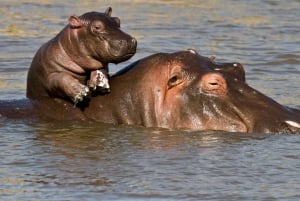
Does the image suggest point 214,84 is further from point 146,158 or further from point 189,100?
point 146,158

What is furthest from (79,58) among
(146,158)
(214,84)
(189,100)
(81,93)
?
(146,158)

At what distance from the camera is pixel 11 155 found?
812 centimetres

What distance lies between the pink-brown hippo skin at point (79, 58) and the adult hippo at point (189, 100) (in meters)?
0.22

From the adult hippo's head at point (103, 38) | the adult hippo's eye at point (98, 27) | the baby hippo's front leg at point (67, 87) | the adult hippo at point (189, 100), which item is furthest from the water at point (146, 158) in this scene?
the adult hippo's eye at point (98, 27)

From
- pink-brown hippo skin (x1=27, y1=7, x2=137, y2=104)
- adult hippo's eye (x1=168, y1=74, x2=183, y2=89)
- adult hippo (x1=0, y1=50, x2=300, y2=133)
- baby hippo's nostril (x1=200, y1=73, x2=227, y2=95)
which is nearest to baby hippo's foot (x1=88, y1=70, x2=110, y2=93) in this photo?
pink-brown hippo skin (x1=27, y1=7, x2=137, y2=104)

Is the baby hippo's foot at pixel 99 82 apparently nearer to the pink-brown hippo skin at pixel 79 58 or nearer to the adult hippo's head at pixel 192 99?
the pink-brown hippo skin at pixel 79 58

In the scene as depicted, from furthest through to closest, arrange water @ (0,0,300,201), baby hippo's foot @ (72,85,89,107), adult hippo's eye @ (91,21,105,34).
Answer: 1. adult hippo's eye @ (91,21,105,34)
2. baby hippo's foot @ (72,85,89,107)
3. water @ (0,0,300,201)

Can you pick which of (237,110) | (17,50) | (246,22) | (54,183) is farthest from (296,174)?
(246,22)

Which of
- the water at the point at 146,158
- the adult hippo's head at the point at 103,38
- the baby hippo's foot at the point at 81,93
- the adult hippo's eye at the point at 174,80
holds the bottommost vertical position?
the water at the point at 146,158

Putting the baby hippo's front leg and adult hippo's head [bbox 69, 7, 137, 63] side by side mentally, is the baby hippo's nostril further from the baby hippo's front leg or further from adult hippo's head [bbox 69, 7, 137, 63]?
the baby hippo's front leg

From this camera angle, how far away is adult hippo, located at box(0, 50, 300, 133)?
8.51 m

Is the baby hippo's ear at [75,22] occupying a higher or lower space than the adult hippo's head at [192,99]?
higher

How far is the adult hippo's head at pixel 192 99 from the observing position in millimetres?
8508

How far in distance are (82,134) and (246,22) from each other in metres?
7.09
